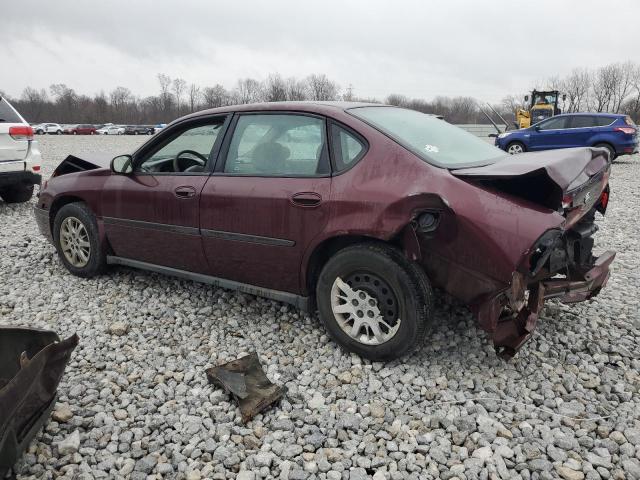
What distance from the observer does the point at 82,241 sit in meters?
4.62

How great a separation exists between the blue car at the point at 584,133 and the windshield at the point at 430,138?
12835 millimetres

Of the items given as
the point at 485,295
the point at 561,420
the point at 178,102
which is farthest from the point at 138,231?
the point at 178,102

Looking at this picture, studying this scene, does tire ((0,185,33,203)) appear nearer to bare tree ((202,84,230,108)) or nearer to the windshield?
the windshield

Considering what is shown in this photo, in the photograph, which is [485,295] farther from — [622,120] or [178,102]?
[178,102]

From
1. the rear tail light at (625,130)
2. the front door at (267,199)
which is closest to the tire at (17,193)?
the front door at (267,199)

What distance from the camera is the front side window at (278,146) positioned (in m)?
3.32

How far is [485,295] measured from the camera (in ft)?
9.22

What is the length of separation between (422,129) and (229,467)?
243 centimetres

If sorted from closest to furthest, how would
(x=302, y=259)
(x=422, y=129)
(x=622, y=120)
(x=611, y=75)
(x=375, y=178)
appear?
(x=375, y=178)
(x=302, y=259)
(x=422, y=129)
(x=622, y=120)
(x=611, y=75)

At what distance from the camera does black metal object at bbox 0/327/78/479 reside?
220cm

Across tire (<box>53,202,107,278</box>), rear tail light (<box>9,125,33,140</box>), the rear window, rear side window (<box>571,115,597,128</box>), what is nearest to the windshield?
tire (<box>53,202,107,278</box>)

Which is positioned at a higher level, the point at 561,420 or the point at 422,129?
the point at 422,129

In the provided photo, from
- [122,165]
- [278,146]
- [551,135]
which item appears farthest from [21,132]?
[551,135]

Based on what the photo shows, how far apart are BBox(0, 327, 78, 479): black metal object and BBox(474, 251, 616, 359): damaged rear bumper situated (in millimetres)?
2218
